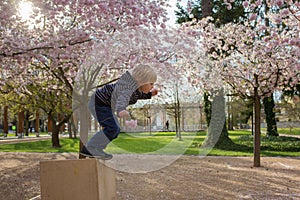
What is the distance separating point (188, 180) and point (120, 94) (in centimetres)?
464

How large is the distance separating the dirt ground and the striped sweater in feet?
3.94

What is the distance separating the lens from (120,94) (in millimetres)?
3475

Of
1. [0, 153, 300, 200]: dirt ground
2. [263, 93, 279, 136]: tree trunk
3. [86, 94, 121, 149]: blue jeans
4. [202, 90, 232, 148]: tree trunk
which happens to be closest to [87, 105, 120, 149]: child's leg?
[86, 94, 121, 149]: blue jeans

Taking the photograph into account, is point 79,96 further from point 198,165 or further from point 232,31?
point 232,31

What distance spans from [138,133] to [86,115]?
Result: 831 mm

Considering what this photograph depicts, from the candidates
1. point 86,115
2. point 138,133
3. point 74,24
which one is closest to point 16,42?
point 74,24

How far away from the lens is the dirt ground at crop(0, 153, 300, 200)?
604cm

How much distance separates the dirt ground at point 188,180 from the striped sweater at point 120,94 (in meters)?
1.20

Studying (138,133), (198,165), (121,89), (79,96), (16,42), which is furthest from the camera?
(198,165)

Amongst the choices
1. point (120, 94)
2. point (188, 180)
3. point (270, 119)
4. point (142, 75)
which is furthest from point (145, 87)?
point (270, 119)

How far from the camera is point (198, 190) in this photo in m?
6.44

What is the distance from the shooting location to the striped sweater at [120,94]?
3382 millimetres

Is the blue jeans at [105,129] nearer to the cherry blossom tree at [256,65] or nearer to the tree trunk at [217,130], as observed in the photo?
the cherry blossom tree at [256,65]

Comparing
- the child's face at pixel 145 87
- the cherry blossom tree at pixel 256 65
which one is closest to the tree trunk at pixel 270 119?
the cherry blossom tree at pixel 256 65
